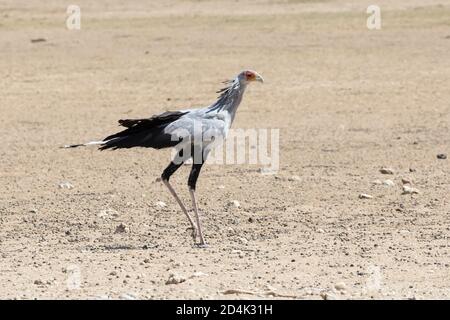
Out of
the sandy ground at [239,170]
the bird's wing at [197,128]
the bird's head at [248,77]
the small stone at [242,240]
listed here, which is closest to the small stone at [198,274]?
the sandy ground at [239,170]

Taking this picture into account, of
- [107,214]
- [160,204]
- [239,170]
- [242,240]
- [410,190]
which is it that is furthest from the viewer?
[239,170]

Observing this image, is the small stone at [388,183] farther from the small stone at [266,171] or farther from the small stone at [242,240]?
the small stone at [242,240]

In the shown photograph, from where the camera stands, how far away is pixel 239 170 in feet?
38.4

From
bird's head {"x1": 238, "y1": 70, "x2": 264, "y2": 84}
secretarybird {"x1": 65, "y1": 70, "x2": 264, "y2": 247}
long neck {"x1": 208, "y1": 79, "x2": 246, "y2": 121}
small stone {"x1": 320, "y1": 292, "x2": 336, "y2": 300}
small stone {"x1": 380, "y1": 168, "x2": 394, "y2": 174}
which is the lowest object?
small stone {"x1": 380, "y1": 168, "x2": 394, "y2": 174}

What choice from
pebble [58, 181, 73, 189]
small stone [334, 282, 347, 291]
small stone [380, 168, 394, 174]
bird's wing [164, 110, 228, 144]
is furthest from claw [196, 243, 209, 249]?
small stone [380, 168, 394, 174]

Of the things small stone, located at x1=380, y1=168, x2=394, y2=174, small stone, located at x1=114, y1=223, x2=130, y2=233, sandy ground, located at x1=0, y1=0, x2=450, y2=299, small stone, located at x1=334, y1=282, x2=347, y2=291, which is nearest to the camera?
small stone, located at x1=334, y1=282, x2=347, y2=291

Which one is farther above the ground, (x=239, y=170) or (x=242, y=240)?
(x=242, y=240)

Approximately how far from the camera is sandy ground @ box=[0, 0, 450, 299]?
7.56 metres

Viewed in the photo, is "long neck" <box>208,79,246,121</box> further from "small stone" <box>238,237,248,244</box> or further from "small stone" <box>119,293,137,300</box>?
"small stone" <box>119,293,137,300</box>

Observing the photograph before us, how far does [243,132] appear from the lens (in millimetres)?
14148

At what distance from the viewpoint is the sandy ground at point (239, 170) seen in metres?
7.56

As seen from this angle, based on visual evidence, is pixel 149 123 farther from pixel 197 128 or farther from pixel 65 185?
pixel 65 185

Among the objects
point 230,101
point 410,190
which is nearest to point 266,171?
point 410,190
